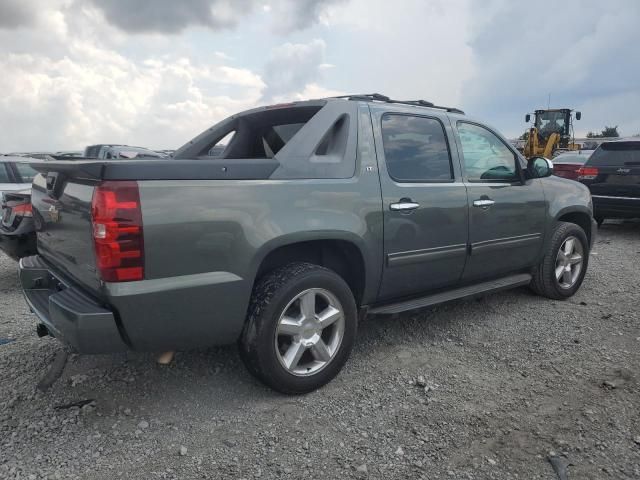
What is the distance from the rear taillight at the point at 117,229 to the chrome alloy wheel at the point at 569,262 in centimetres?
397

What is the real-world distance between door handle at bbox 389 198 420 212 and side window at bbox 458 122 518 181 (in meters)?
0.76

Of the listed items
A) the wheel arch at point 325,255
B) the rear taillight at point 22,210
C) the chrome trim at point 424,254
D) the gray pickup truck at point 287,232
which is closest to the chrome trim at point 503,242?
the gray pickup truck at point 287,232

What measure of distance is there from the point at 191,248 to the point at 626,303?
167 inches

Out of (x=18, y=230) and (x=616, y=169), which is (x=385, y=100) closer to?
(x=18, y=230)

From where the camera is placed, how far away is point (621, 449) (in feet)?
8.15

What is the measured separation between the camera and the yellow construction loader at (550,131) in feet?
71.7

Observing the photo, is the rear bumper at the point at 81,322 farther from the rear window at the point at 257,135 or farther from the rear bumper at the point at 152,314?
the rear window at the point at 257,135

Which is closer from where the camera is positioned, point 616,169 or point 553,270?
point 553,270

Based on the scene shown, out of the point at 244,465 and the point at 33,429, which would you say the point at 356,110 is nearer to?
the point at 244,465

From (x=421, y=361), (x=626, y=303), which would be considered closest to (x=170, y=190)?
(x=421, y=361)

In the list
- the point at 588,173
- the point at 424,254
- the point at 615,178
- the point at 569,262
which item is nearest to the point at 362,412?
the point at 424,254

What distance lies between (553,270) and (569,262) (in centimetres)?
30

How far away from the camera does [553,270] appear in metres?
4.73

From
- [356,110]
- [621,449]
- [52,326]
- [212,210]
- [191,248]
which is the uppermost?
[356,110]
